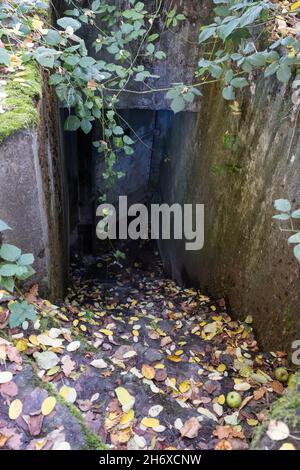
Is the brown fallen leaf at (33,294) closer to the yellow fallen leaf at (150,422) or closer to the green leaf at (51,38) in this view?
the yellow fallen leaf at (150,422)

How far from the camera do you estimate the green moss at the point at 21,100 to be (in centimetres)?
231

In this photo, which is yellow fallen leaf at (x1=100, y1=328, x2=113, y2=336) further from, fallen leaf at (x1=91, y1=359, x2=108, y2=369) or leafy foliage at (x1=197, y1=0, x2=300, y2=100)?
leafy foliage at (x1=197, y1=0, x2=300, y2=100)

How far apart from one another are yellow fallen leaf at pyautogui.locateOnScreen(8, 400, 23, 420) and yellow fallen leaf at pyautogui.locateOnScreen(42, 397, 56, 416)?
108mm

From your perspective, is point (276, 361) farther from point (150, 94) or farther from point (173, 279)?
point (150, 94)

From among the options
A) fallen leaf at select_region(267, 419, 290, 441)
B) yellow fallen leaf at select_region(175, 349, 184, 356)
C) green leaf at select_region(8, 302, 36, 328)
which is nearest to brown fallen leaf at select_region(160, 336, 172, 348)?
yellow fallen leaf at select_region(175, 349, 184, 356)

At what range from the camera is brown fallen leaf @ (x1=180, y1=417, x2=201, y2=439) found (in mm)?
2053

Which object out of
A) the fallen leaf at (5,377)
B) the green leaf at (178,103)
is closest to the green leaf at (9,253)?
the fallen leaf at (5,377)

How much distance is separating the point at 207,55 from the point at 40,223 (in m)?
2.90

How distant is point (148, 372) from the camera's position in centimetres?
255

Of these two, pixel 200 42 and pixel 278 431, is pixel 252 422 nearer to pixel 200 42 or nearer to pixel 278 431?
pixel 278 431

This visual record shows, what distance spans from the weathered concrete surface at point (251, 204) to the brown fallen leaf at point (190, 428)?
93 centimetres

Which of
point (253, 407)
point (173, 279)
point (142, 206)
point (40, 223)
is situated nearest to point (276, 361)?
point (253, 407)

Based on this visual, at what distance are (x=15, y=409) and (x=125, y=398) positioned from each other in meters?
0.62

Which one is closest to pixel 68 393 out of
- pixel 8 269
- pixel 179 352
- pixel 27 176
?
pixel 8 269
